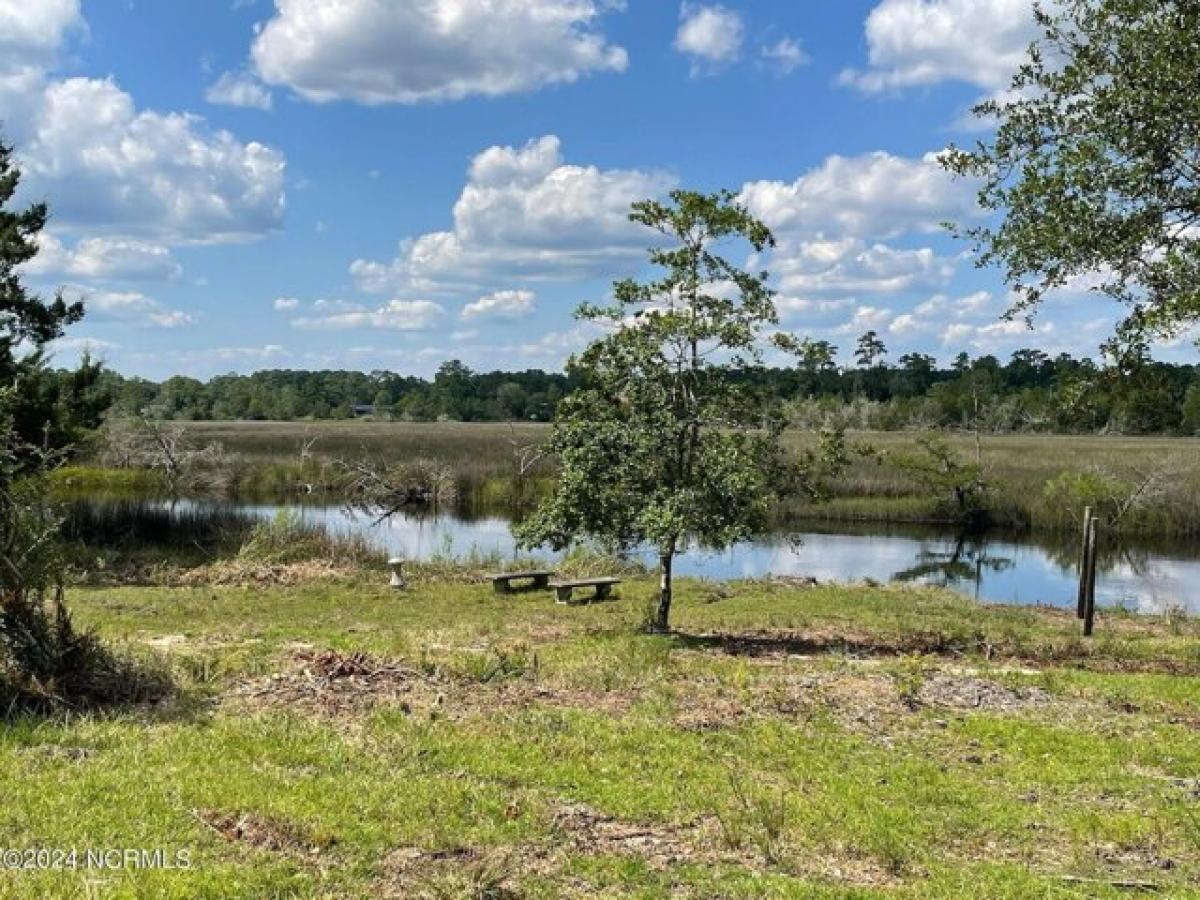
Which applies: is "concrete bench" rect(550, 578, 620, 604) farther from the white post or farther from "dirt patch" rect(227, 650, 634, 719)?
"dirt patch" rect(227, 650, 634, 719)

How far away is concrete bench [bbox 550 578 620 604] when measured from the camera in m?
20.6

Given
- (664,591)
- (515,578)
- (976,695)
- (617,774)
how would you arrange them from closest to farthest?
1. (617,774)
2. (976,695)
3. (664,591)
4. (515,578)

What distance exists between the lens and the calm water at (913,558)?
2888 cm

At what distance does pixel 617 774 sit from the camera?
7527 millimetres

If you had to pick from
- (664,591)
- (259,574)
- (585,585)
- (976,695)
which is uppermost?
(664,591)

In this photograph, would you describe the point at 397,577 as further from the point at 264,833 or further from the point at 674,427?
the point at 264,833

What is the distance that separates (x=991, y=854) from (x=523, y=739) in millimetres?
3606

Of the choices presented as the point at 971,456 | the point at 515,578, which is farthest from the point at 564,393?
the point at 515,578

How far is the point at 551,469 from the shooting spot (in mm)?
54938

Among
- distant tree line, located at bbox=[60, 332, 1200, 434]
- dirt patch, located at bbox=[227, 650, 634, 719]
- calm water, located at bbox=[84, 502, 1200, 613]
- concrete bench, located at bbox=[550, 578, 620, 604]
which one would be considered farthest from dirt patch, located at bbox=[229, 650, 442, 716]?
distant tree line, located at bbox=[60, 332, 1200, 434]

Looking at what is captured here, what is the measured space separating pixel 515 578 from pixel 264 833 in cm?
1721

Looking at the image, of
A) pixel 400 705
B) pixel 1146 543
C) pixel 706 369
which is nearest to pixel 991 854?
pixel 400 705

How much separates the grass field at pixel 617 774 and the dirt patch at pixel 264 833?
2 centimetres

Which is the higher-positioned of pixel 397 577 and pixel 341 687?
pixel 341 687
